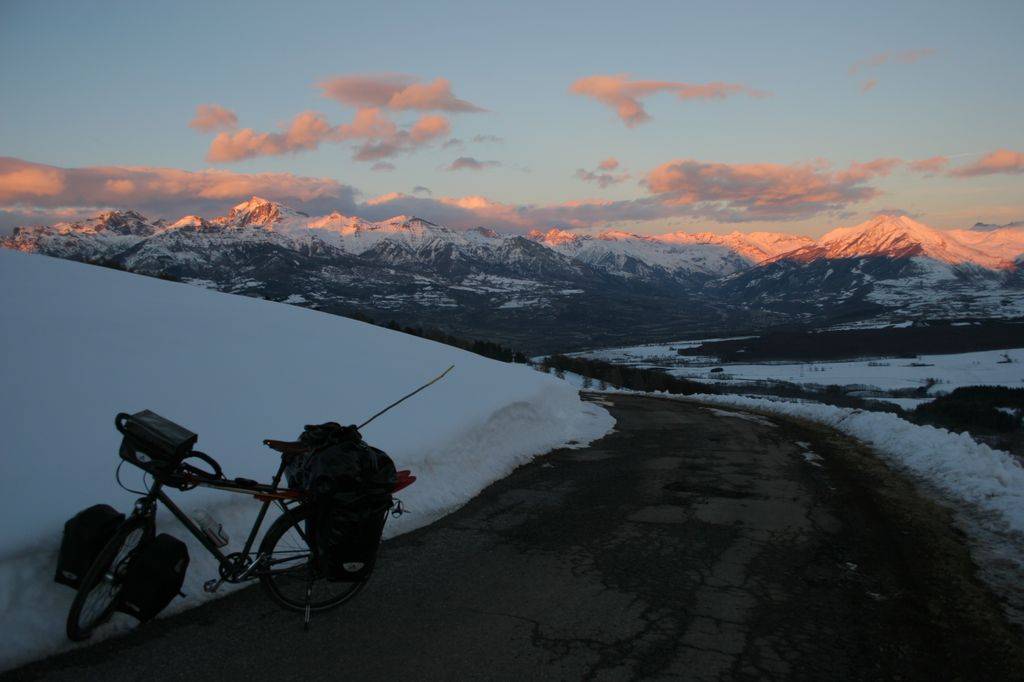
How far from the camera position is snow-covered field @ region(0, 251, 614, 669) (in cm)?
581

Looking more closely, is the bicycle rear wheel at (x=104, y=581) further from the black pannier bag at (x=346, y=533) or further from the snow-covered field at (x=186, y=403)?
the black pannier bag at (x=346, y=533)

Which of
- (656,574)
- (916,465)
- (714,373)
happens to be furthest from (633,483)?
(714,373)

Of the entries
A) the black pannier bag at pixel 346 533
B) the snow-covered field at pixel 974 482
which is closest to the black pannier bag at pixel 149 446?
the black pannier bag at pixel 346 533

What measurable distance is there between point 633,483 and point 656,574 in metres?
4.84

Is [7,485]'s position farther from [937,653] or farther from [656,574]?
[937,653]

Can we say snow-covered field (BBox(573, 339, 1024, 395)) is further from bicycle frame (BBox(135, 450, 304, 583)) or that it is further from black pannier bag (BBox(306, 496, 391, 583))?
bicycle frame (BBox(135, 450, 304, 583))

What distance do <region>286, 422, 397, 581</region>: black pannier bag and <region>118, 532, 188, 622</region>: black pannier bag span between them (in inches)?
42.7

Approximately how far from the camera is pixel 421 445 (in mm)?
11133

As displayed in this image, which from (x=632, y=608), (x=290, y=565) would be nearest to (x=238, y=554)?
(x=290, y=565)

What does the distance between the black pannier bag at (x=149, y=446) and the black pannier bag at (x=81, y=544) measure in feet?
1.79

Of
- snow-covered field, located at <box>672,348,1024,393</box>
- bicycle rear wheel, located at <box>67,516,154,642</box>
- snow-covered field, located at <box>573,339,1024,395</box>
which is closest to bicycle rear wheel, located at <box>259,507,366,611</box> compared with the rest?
bicycle rear wheel, located at <box>67,516,154,642</box>

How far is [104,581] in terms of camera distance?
505 cm

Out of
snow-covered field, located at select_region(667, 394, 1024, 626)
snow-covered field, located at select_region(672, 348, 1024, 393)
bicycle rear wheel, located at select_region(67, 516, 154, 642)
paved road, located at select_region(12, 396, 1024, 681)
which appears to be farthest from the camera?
snow-covered field, located at select_region(672, 348, 1024, 393)

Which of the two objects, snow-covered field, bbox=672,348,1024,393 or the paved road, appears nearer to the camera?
the paved road
